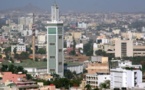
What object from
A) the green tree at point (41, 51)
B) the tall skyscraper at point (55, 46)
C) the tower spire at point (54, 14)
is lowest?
the green tree at point (41, 51)

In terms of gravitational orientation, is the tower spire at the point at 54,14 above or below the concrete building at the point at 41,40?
above

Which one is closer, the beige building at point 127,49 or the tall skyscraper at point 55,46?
the tall skyscraper at point 55,46

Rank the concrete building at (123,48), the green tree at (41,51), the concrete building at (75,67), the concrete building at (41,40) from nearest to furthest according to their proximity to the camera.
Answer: the concrete building at (75,67) < the concrete building at (123,48) < the green tree at (41,51) < the concrete building at (41,40)

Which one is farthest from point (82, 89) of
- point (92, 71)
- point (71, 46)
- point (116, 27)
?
point (116, 27)

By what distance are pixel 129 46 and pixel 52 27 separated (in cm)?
1283

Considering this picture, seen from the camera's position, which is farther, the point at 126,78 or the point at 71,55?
the point at 71,55

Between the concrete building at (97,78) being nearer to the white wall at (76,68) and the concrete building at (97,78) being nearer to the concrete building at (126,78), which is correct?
the concrete building at (126,78)

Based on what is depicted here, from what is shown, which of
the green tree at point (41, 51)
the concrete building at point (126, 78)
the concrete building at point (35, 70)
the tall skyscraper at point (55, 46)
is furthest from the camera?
the green tree at point (41, 51)

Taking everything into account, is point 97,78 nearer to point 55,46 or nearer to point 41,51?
point 55,46

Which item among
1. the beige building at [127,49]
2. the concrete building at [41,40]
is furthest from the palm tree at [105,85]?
the concrete building at [41,40]

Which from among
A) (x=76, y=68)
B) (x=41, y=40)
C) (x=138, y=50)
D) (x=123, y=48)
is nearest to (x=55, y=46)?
(x=76, y=68)

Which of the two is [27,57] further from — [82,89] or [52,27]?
[82,89]

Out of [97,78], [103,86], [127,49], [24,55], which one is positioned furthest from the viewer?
[24,55]

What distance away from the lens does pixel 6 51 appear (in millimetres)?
53156
